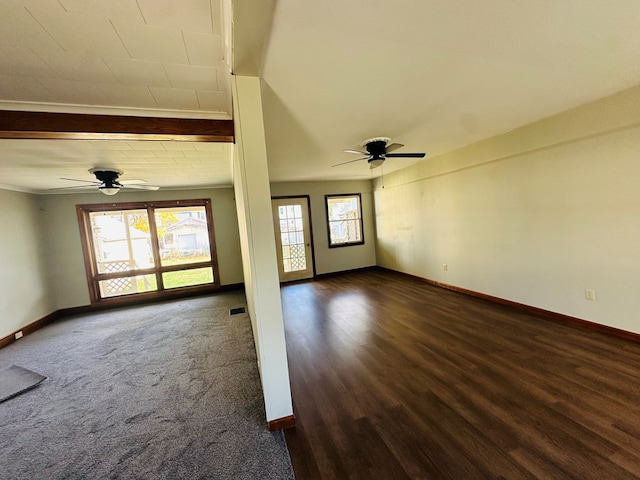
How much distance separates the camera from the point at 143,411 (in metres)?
2.19

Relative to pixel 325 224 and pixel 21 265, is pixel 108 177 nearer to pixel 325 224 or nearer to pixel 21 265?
pixel 21 265

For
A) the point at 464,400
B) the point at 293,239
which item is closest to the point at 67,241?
the point at 293,239

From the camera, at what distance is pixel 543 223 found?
3232 millimetres

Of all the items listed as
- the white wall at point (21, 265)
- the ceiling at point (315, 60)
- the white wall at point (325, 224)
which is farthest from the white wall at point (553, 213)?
the white wall at point (21, 265)

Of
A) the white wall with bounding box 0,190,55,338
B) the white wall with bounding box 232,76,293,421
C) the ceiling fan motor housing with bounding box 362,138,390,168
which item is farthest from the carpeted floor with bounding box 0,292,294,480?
the ceiling fan motor housing with bounding box 362,138,390,168

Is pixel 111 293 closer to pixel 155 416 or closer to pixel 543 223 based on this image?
pixel 155 416

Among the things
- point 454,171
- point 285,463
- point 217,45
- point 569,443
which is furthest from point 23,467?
point 454,171

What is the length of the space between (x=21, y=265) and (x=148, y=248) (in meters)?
1.85

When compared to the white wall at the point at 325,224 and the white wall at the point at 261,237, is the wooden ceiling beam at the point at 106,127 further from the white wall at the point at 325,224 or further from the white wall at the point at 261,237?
the white wall at the point at 325,224

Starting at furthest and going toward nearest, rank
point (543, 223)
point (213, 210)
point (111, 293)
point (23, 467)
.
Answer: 1. point (213, 210)
2. point (111, 293)
3. point (543, 223)
4. point (23, 467)

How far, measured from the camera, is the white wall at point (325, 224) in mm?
6410

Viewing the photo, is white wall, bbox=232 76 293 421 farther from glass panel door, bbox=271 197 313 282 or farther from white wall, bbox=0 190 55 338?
white wall, bbox=0 190 55 338

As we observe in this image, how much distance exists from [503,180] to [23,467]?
5542 mm

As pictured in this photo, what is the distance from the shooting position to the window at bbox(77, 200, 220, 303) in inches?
212
